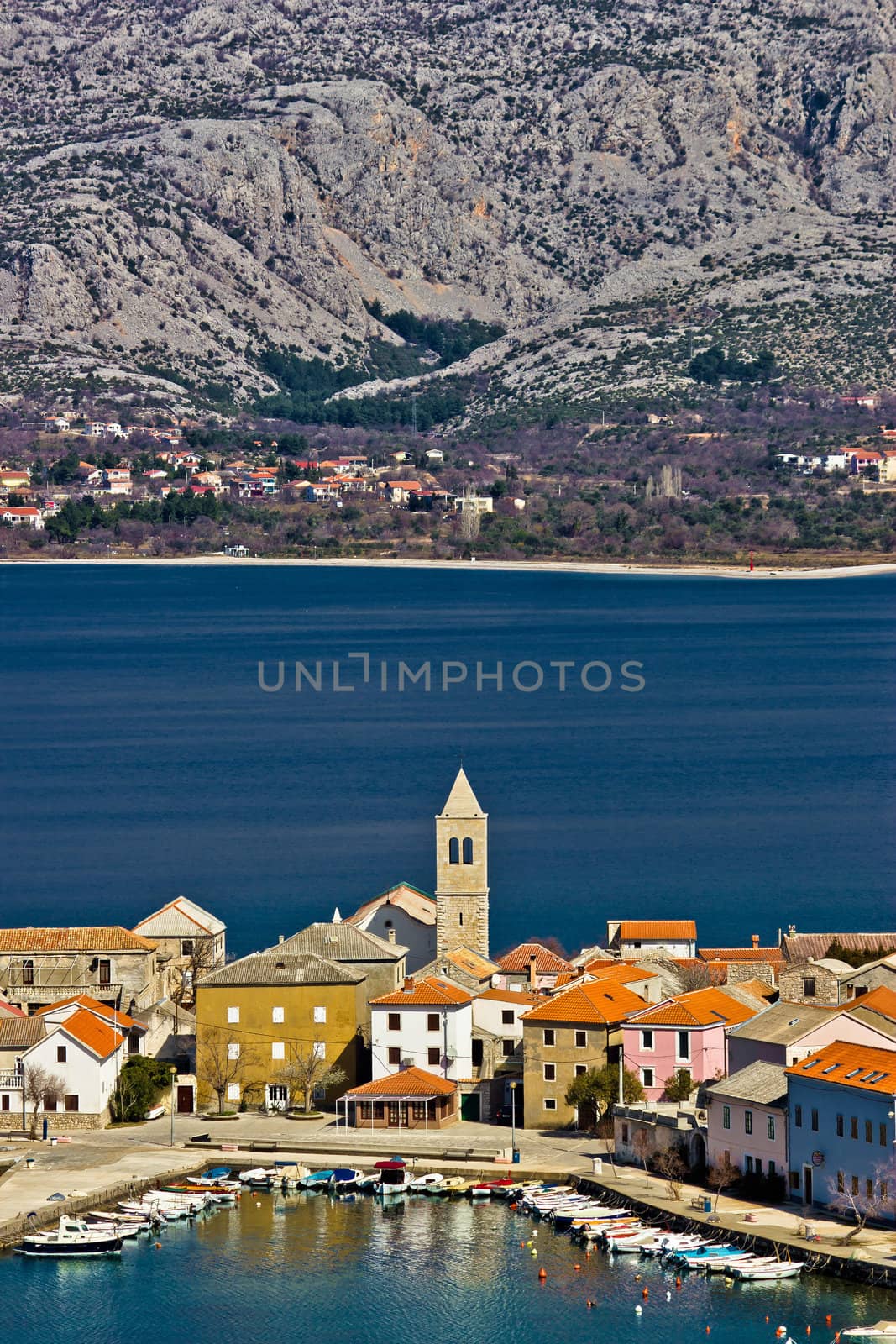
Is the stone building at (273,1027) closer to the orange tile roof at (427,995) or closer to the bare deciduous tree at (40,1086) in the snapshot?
the orange tile roof at (427,995)

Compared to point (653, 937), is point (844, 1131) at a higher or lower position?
higher

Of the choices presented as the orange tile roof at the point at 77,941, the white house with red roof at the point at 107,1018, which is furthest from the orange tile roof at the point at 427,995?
the orange tile roof at the point at 77,941

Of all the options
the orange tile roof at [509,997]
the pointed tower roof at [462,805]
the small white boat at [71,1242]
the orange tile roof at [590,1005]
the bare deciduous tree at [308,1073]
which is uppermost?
the pointed tower roof at [462,805]

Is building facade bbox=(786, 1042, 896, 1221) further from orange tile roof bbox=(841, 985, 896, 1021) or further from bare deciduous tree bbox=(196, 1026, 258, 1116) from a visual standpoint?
bare deciduous tree bbox=(196, 1026, 258, 1116)

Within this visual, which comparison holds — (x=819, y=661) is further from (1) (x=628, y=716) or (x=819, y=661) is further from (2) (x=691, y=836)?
(2) (x=691, y=836)

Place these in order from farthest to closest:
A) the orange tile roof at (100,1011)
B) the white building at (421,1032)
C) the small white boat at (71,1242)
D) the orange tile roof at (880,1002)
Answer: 1. the orange tile roof at (100,1011)
2. the white building at (421,1032)
3. the orange tile roof at (880,1002)
4. the small white boat at (71,1242)

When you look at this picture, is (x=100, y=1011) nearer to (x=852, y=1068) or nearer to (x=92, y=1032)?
(x=92, y=1032)

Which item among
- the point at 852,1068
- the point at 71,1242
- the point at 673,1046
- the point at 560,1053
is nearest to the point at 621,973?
the point at 560,1053
